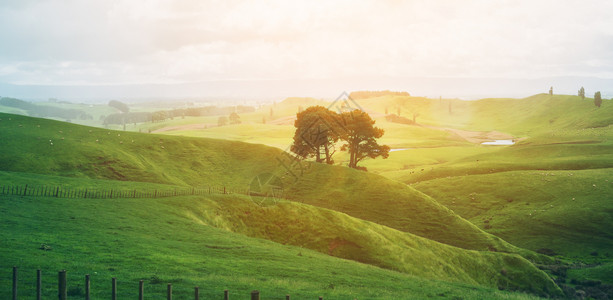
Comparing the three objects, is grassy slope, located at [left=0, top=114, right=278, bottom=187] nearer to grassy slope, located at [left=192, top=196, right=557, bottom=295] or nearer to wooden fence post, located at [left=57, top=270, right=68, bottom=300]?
grassy slope, located at [left=192, top=196, right=557, bottom=295]

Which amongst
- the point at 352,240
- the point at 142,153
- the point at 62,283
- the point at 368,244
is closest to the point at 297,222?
the point at 352,240

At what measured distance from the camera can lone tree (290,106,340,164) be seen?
113781 millimetres

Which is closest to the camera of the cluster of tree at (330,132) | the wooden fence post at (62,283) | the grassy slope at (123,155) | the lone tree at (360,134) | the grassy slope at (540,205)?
the wooden fence post at (62,283)

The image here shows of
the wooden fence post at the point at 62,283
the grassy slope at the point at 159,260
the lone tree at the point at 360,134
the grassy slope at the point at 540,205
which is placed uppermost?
the lone tree at the point at 360,134

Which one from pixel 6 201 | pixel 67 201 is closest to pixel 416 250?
pixel 67 201

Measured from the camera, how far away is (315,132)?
118 metres

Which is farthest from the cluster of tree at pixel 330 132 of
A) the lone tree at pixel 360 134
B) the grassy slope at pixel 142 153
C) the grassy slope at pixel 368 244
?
the grassy slope at pixel 368 244

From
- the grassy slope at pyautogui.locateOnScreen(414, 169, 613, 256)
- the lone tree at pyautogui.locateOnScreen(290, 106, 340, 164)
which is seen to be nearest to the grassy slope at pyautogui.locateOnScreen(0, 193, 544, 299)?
the grassy slope at pyautogui.locateOnScreen(414, 169, 613, 256)

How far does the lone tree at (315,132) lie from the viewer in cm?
11378

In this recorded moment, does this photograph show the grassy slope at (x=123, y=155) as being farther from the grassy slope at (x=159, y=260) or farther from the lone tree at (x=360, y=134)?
the grassy slope at (x=159, y=260)

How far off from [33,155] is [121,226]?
173 ft

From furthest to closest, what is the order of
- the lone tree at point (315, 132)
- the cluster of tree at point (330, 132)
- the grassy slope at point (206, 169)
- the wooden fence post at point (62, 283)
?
the cluster of tree at point (330, 132) → the lone tree at point (315, 132) → the grassy slope at point (206, 169) → the wooden fence post at point (62, 283)

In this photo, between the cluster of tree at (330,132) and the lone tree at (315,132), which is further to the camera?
the cluster of tree at (330,132)

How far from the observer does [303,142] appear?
116 meters
